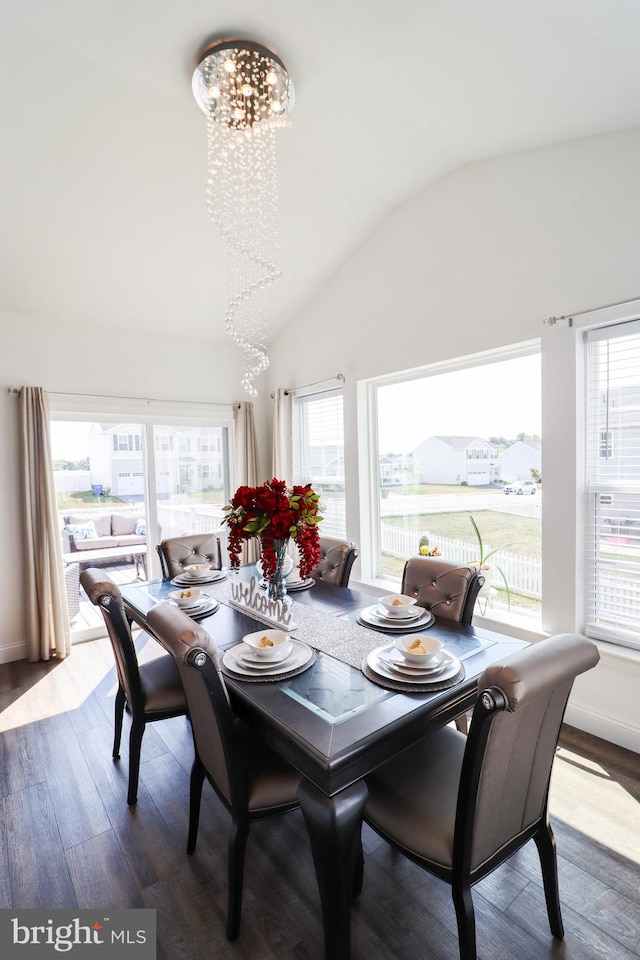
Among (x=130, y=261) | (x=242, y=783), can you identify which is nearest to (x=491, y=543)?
(x=242, y=783)

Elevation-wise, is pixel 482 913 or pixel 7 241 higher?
pixel 7 241

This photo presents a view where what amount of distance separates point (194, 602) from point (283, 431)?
9.02 ft

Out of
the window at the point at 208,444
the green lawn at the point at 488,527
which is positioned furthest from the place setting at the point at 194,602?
the window at the point at 208,444

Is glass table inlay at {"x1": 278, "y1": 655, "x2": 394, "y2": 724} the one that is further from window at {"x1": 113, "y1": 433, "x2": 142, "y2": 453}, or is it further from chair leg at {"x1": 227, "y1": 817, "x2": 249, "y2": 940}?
window at {"x1": 113, "y1": 433, "x2": 142, "y2": 453}

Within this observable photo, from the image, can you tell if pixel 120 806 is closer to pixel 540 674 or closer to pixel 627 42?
pixel 540 674

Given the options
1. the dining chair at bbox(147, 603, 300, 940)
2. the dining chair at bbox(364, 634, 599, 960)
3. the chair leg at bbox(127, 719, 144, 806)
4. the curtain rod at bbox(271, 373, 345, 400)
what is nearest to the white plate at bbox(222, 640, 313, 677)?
the dining chair at bbox(147, 603, 300, 940)

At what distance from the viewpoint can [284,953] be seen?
1490mm

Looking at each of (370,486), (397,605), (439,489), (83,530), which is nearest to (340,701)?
(397,605)

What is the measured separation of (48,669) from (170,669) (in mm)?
1823

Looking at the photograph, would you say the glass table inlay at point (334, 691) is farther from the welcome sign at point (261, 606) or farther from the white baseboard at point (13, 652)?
the white baseboard at point (13, 652)

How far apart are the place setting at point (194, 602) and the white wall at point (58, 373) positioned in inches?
81.9

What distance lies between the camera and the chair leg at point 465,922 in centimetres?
128

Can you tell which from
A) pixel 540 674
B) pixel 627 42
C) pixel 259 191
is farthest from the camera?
pixel 259 191

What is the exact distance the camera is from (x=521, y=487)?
10.2 feet
